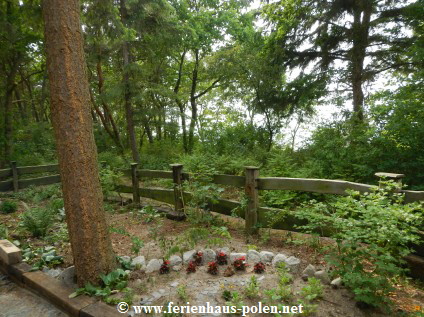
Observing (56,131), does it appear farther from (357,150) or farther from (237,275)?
(357,150)

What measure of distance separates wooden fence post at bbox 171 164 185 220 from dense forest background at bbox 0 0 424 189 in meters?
0.53

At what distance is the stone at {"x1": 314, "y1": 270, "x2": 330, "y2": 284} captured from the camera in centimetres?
285

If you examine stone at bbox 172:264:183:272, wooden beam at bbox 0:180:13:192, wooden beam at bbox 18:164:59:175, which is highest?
wooden beam at bbox 18:164:59:175

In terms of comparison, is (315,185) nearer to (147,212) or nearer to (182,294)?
(182,294)

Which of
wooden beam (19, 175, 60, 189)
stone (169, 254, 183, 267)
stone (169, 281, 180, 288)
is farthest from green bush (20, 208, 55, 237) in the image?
wooden beam (19, 175, 60, 189)

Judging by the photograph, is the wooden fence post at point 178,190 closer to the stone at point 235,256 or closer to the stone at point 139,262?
the stone at point 139,262

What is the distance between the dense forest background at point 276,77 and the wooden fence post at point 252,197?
1.21 metres

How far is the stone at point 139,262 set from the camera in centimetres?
343

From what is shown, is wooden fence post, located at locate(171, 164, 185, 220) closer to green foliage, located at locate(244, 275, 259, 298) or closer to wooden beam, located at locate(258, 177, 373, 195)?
wooden beam, located at locate(258, 177, 373, 195)

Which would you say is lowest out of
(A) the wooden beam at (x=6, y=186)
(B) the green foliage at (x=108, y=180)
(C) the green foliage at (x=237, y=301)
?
(C) the green foliage at (x=237, y=301)

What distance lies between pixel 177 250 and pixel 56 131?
6.90 feet

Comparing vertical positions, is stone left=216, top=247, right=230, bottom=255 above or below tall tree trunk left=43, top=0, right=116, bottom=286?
below

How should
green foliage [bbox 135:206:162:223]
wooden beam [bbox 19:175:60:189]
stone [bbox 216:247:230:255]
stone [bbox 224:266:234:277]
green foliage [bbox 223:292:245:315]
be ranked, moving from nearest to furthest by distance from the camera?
1. green foliage [bbox 223:292:245:315]
2. stone [bbox 224:266:234:277]
3. stone [bbox 216:247:230:255]
4. green foliage [bbox 135:206:162:223]
5. wooden beam [bbox 19:175:60:189]

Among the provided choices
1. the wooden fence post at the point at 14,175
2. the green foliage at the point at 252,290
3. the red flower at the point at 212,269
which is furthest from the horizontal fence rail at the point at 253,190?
the wooden fence post at the point at 14,175
